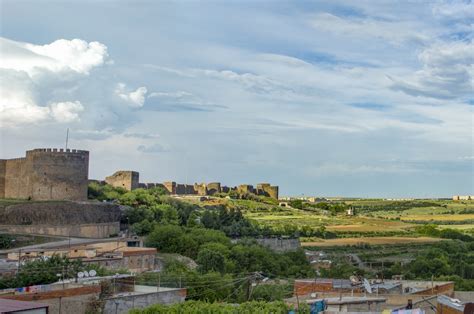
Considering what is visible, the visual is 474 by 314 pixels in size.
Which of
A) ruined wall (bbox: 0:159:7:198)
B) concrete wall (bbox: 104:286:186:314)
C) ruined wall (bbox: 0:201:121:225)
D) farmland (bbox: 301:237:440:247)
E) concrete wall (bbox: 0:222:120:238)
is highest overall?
ruined wall (bbox: 0:159:7:198)

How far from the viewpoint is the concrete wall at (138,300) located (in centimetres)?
1830

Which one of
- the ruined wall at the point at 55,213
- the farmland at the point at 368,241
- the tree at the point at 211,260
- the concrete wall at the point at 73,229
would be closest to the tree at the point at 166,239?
the tree at the point at 211,260

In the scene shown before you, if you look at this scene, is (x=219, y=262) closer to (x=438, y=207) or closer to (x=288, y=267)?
(x=288, y=267)

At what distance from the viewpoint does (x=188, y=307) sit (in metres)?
17.0

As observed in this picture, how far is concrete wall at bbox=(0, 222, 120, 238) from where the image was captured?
1583 inches

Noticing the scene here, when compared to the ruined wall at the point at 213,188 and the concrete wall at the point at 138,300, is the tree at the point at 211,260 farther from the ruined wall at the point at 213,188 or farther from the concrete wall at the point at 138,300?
the ruined wall at the point at 213,188

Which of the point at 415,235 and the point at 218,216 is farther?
the point at 415,235

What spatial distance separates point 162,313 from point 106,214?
28.4 metres

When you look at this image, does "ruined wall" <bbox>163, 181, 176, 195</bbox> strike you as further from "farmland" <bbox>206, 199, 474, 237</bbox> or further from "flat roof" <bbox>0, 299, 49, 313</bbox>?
"flat roof" <bbox>0, 299, 49, 313</bbox>

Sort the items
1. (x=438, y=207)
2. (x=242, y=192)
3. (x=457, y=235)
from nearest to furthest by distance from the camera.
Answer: (x=457, y=235), (x=242, y=192), (x=438, y=207)

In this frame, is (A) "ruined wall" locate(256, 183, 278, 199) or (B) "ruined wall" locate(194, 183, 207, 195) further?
(A) "ruined wall" locate(256, 183, 278, 199)

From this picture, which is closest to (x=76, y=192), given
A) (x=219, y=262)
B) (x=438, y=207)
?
(x=219, y=262)

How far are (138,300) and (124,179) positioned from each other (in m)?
45.5

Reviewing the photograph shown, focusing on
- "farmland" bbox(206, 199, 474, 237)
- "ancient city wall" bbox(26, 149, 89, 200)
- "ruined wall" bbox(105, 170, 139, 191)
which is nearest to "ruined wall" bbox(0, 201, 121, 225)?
"ancient city wall" bbox(26, 149, 89, 200)
